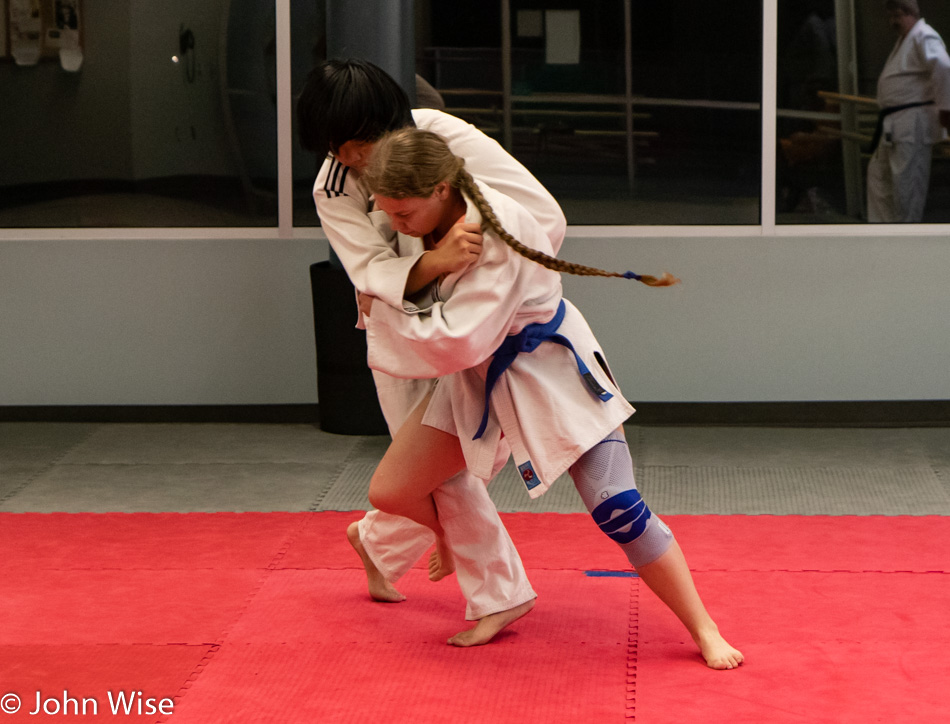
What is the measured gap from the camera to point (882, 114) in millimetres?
5012

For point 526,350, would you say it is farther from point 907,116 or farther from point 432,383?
point 907,116

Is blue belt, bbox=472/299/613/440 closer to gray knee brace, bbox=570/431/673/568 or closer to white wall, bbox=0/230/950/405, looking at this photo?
gray knee brace, bbox=570/431/673/568

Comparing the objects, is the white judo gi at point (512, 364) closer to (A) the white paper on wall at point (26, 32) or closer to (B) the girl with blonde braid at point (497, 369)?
(B) the girl with blonde braid at point (497, 369)

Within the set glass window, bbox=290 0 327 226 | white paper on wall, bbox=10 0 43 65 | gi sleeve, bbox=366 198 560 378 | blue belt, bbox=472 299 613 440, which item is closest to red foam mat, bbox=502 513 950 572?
blue belt, bbox=472 299 613 440

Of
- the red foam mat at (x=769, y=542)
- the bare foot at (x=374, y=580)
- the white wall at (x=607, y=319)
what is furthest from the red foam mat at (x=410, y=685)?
the white wall at (x=607, y=319)

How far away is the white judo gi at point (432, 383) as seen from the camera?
245cm

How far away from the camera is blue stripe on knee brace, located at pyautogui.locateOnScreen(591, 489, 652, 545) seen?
2.46 m

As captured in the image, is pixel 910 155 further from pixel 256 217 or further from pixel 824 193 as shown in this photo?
pixel 256 217

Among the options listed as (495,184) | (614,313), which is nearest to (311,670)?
(495,184)

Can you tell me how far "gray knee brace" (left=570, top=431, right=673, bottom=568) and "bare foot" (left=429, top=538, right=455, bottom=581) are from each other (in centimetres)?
51

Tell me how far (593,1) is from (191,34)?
175 cm

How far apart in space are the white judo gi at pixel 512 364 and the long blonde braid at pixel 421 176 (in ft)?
Answer: 0.13

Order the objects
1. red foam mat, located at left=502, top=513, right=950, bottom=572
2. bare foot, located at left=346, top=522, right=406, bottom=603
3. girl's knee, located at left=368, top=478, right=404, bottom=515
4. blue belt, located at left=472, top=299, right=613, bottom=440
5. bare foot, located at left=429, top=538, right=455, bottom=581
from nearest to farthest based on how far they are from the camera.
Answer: blue belt, located at left=472, top=299, right=613, bottom=440 < girl's knee, located at left=368, top=478, right=404, bottom=515 < bare foot, located at left=429, top=538, right=455, bottom=581 < bare foot, located at left=346, top=522, right=406, bottom=603 < red foam mat, located at left=502, top=513, right=950, bottom=572

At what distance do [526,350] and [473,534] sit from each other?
49 cm
